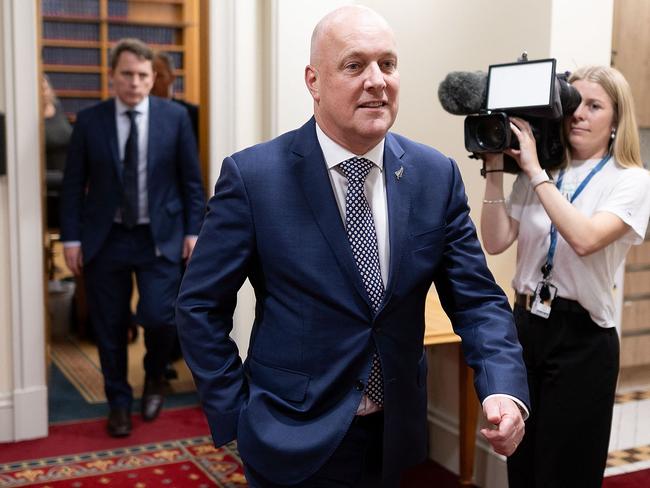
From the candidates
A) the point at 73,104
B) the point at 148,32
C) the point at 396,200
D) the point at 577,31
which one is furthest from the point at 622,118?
A: the point at 73,104

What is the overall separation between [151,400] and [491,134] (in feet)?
7.72

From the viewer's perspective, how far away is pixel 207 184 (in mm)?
4266

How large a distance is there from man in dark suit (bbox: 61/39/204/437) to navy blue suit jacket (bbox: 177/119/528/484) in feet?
7.23

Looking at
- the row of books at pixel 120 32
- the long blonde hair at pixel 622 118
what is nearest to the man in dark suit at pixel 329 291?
the long blonde hair at pixel 622 118

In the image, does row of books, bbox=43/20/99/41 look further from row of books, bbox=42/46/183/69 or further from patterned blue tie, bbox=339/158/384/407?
patterned blue tie, bbox=339/158/384/407

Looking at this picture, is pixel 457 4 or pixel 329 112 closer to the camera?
pixel 329 112

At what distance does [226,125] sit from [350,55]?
2.32 m

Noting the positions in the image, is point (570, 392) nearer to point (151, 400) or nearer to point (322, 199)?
point (322, 199)

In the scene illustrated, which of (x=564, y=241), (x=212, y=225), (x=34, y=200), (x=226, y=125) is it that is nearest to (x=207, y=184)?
(x=226, y=125)

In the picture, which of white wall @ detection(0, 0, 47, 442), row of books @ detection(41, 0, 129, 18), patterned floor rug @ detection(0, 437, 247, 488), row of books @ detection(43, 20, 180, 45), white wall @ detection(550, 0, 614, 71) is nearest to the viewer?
white wall @ detection(550, 0, 614, 71)

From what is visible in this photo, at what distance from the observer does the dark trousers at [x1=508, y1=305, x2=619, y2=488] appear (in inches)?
93.8

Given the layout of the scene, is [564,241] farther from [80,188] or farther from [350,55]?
[80,188]

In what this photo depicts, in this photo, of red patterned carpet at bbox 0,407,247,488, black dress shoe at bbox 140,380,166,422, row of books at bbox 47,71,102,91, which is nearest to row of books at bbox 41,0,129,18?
row of books at bbox 47,71,102,91

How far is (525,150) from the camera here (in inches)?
93.0
